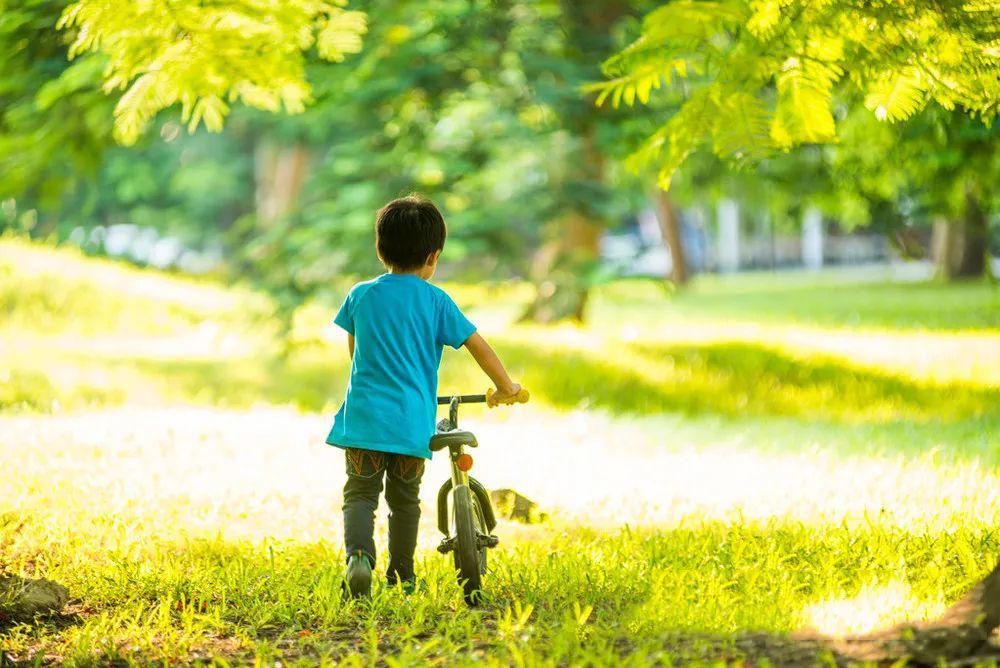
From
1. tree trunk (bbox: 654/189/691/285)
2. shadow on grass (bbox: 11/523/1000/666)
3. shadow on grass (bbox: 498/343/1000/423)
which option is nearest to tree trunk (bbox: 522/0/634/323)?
shadow on grass (bbox: 498/343/1000/423)

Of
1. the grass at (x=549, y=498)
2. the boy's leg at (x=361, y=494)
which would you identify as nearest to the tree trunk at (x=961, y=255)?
the grass at (x=549, y=498)

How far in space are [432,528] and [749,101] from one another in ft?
8.94

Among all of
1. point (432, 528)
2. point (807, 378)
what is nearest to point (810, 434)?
point (807, 378)

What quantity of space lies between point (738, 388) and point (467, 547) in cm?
797

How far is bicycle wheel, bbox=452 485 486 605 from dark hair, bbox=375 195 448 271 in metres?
0.93

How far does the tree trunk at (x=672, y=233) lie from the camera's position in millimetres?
29706

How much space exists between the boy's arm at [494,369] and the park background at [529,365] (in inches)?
31.9

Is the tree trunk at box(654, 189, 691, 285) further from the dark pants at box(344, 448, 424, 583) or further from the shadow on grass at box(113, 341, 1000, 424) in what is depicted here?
the dark pants at box(344, 448, 424, 583)

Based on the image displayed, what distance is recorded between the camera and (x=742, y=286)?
1446 inches

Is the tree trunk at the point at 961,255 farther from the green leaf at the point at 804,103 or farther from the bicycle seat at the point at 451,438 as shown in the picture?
the bicycle seat at the point at 451,438

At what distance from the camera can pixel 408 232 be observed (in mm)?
4875

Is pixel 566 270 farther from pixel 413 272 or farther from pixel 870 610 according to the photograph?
pixel 870 610

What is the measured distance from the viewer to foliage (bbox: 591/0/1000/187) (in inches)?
203

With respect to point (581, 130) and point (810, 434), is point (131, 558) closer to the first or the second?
point (810, 434)
